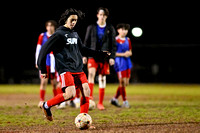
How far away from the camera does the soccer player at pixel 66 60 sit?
216 inches

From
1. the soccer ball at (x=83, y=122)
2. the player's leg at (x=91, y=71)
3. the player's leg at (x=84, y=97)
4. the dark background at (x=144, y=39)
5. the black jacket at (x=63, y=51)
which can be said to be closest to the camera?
the soccer ball at (x=83, y=122)

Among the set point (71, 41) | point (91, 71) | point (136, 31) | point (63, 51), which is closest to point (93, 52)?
point (71, 41)

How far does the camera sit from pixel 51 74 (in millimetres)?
9547

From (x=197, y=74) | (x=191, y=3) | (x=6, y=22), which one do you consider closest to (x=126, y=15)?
(x=191, y=3)

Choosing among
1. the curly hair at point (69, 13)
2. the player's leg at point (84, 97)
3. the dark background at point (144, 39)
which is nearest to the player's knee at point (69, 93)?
the player's leg at point (84, 97)

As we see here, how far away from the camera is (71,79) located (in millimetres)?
5535

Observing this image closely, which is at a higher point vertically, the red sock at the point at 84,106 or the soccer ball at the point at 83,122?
the red sock at the point at 84,106

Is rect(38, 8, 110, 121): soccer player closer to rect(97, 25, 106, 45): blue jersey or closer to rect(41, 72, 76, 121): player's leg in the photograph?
rect(41, 72, 76, 121): player's leg

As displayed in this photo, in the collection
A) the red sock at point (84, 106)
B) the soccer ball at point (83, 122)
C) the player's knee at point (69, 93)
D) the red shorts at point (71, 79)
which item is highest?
the red shorts at point (71, 79)

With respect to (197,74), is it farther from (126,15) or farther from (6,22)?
(6,22)

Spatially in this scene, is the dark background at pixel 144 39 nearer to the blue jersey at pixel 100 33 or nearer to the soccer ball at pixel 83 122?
the blue jersey at pixel 100 33

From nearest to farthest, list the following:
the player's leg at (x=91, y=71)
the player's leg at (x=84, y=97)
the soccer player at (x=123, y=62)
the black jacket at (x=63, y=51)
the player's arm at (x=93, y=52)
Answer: the black jacket at (x=63, y=51) → the player's leg at (x=84, y=97) → the player's arm at (x=93, y=52) → the player's leg at (x=91, y=71) → the soccer player at (x=123, y=62)

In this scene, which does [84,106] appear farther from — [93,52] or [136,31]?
[136,31]

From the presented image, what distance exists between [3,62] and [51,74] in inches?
831
